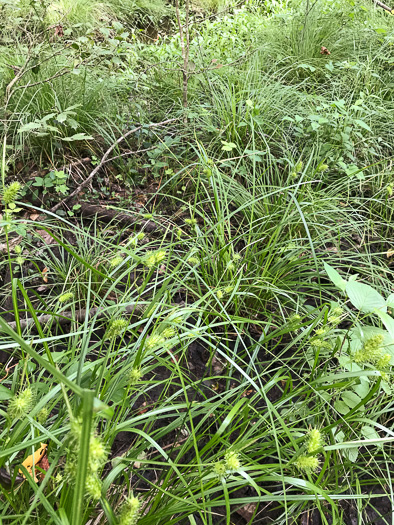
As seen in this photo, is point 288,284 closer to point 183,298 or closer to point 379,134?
point 183,298

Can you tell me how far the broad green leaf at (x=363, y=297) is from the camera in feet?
3.49

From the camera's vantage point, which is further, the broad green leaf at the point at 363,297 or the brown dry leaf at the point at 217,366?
the brown dry leaf at the point at 217,366

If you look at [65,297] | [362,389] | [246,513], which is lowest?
[246,513]

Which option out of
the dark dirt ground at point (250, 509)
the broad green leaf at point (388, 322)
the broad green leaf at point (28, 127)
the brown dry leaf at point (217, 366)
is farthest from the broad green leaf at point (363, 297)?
the broad green leaf at point (28, 127)

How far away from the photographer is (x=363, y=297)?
1079mm

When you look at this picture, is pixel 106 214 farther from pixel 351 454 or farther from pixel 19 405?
pixel 351 454

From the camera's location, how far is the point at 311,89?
2750mm

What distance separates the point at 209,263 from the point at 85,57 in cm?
184

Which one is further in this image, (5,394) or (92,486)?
(5,394)

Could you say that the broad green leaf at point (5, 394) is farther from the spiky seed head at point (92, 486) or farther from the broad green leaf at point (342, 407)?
the broad green leaf at point (342, 407)

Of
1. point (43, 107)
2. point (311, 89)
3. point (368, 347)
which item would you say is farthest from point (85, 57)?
point (368, 347)

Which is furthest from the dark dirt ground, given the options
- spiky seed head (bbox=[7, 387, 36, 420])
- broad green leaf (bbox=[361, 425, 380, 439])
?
spiky seed head (bbox=[7, 387, 36, 420])

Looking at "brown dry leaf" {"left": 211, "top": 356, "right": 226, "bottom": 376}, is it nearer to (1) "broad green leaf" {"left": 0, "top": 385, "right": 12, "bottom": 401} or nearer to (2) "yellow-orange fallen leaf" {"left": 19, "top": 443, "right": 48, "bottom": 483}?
(2) "yellow-orange fallen leaf" {"left": 19, "top": 443, "right": 48, "bottom": 483}

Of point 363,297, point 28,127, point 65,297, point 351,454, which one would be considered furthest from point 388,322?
point 28,127
